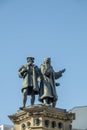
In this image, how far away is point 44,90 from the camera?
4453 cm

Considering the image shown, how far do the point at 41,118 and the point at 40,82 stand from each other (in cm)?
363

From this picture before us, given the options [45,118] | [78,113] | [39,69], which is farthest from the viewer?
[78,113]

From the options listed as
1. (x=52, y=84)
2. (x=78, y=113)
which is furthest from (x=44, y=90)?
(x=78, y=113)

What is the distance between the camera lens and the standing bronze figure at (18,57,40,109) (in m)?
44.2

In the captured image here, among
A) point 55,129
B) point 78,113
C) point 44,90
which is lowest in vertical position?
point 55,129

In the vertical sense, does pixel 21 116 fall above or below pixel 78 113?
below

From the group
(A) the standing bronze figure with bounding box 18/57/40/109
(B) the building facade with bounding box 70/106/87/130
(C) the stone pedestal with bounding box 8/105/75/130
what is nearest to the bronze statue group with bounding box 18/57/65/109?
(A) the standing bronze figure with bounding box 18/57/40/109

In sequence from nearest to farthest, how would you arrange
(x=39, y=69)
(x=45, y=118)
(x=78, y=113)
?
(x=45, y=118)
(x=39, y=69)
(x=78, y=113)

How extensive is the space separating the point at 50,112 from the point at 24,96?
2.50 meters

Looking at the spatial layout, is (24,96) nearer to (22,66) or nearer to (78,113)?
(22,66)

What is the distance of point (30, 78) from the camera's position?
44812mm

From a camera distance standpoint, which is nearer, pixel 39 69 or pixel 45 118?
pixel 45 118

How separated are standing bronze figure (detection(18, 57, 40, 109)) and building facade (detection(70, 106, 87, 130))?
2087 centimetres

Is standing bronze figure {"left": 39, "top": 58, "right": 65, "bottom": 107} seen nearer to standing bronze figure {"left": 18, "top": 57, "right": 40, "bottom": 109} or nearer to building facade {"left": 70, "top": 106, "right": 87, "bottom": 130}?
standing bronze figure {"left": 18, "top": 57, "right": 40, "bottom": 109}
